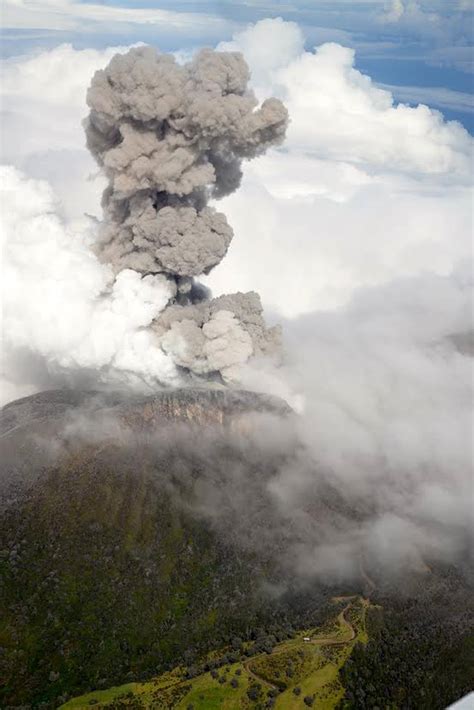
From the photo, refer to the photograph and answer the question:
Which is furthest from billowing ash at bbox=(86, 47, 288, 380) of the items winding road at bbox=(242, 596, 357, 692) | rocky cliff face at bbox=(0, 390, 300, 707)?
winding road at bbox=(242, 596, 357, 692)

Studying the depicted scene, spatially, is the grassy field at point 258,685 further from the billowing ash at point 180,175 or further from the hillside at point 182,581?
the billowing ash at point 180,175

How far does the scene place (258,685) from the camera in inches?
2084

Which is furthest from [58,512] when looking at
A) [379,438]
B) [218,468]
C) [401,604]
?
[379,438]

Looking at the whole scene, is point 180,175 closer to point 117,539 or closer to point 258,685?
point 117,539

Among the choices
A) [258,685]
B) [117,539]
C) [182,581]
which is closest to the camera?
[258,685]

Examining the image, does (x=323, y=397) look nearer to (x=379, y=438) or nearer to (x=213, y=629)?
(x=379, y=438)

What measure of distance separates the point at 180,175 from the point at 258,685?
148 feet

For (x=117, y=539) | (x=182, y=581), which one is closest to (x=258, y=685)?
(x=182, y=581)

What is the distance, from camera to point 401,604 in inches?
2456

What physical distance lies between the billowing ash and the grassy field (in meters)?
29.2

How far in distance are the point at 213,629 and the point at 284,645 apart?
614cm

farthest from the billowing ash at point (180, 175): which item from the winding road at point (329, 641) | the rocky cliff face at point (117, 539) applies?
the winding road at point (329, 641)

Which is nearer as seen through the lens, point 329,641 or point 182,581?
point 329,641

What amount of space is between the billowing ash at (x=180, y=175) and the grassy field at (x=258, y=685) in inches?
1151
